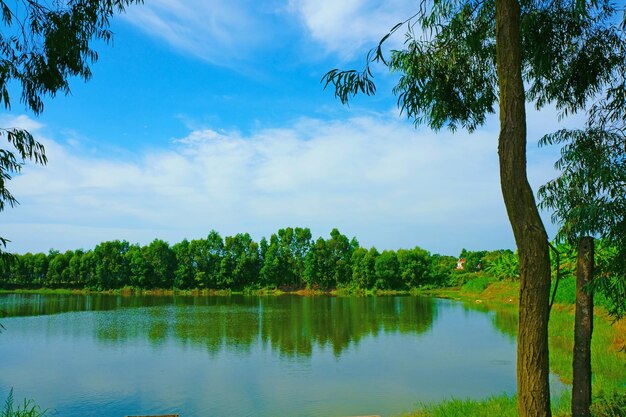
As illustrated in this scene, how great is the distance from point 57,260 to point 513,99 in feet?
200

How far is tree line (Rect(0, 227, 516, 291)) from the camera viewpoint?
50656mm

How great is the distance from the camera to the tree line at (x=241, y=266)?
166ft

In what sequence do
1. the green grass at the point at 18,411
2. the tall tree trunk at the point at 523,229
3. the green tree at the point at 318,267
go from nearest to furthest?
the tall tree trunk at the point at 523,229 < the green grass at the point at 18,411 < the green tree at the point at 318,267

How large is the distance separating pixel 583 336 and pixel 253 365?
30.7ft

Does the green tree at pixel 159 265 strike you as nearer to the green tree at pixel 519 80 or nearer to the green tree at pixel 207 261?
the green tree at pixel 207 261

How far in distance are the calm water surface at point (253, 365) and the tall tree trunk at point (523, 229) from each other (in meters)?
5.79

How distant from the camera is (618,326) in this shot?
12.6 metres

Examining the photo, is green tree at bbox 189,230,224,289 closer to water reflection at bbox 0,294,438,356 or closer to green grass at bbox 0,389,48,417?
water reflection at bbox 0,294,438,356

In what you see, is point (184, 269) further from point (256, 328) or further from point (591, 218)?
point (591, 218)

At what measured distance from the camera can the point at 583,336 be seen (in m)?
4.57

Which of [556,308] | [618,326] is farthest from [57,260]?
[618,326]

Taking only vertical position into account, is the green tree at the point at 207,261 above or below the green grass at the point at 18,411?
above

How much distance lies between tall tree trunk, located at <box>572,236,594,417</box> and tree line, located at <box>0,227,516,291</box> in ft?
148

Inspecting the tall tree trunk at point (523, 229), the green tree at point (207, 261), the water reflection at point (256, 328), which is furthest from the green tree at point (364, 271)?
the tall tree trunk at point (523, 229)
